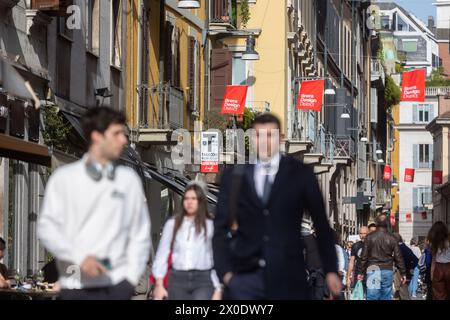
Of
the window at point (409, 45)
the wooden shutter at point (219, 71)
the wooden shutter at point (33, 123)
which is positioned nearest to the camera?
the wooden shutter at point (33, 123)

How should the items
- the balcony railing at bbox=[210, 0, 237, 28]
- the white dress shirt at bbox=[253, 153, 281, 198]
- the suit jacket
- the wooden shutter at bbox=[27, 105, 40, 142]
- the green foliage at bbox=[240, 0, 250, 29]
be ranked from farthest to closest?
1. the green foliage at bbox=[240, 0, 250, 29]
2. the balcony railing at bbox=[210, 0, 237, 28]
3. the wooden shutter at bbox=[27, 105, 40, 142]
4. the white dress shirt at bbox=[253, 153, 281, 198]
5. the suit jacket

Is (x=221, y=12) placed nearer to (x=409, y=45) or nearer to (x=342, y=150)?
(x=342, y=150)

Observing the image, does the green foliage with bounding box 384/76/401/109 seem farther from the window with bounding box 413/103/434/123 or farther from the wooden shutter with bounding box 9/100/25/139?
the wooden shutter with bounding box 9/100/25/139

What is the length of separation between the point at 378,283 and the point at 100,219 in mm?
14388

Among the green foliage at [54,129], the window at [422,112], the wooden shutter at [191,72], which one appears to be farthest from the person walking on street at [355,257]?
the window at [422,112]

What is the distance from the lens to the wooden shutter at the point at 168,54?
112 feet

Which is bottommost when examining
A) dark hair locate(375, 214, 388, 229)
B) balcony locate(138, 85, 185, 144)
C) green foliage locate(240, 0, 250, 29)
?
dark hair locate(375, 214, 388, 229)

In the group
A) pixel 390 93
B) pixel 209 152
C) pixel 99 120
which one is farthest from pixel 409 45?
pixel 99 120

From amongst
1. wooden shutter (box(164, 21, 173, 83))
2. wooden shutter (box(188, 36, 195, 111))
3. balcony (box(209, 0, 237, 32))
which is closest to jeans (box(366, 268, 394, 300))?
wooden shutter (box(164, 21, 173, 83))

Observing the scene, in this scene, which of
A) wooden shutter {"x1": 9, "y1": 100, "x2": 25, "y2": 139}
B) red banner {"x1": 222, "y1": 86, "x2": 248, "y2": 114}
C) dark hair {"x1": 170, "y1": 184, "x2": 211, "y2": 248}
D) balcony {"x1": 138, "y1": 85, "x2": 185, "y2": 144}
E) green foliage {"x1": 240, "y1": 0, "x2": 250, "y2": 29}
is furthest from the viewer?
green foliage {"x1": 240, "y1": 0, "x2": 250, "y2": 29}

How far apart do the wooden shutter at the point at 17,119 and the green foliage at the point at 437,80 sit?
4532 inches

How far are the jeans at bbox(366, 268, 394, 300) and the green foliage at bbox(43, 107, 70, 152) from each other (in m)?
5.26

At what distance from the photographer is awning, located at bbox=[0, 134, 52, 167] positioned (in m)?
16.4

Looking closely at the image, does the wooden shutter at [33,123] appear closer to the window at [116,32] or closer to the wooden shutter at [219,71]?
the window at [116,32]
